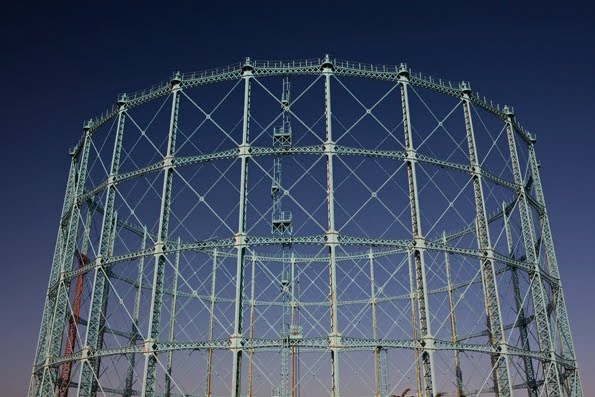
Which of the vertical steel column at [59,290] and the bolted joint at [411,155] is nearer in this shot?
the bolted joint at [411,155]

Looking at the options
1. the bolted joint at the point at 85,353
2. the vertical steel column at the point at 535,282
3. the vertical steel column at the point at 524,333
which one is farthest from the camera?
the vertical steel column at the point at 524,333

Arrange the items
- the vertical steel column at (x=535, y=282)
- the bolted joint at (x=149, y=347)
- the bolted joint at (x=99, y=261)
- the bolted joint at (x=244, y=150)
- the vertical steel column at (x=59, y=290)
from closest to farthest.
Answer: the bolted joint at (x=149, y=347) → the bolted joint at (x=244, y=150) → the bolted joint at (x=99, y=261) → the vertical steel column at (x=535, y=282) → the vertical steel column at (x=59, y=290)

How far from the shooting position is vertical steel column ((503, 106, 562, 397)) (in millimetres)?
26844

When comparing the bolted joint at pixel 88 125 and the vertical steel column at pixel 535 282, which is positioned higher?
the bolted joint at pixel 88 125

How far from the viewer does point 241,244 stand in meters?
22.4

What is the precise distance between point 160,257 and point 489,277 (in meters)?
15.1

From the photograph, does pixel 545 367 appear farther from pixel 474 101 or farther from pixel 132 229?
pixel 132 229

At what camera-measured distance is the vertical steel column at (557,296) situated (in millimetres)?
29067

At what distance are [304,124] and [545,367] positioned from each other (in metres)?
17.1

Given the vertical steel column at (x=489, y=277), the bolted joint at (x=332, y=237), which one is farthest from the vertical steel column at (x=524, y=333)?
the bolted joint at (x=332, y=237)

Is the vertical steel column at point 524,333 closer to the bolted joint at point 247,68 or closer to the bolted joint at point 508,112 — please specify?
the bolted joint at point 508,112

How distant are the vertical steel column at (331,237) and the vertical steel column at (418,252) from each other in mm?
3675

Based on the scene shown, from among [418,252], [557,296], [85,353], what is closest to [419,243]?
[418,252]

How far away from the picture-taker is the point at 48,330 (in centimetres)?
3100
